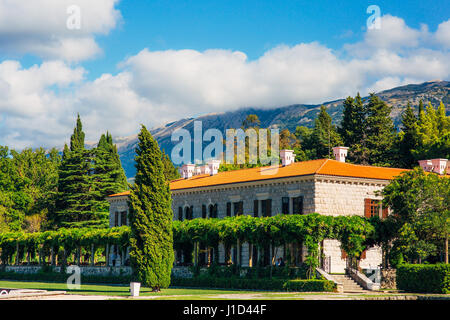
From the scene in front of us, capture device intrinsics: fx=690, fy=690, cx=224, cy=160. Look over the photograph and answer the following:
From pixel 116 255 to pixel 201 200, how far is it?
15.2 meters

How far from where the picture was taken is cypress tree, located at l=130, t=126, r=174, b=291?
40781 mm

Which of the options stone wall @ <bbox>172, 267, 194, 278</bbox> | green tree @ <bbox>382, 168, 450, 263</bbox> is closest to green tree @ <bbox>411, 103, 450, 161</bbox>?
green tree @ <bbox>382, 168, 450, 263</bbox>

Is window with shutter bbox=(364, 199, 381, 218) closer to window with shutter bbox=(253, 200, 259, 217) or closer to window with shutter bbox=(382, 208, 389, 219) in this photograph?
window with shutter bbox=(382, 208, 389, 219)

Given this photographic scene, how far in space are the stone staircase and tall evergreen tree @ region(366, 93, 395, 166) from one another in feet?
141

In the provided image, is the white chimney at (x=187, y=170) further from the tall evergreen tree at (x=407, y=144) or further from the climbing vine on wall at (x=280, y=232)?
the tall evergreen tree at (x=407, y=144)

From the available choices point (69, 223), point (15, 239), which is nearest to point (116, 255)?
point (15, 239)

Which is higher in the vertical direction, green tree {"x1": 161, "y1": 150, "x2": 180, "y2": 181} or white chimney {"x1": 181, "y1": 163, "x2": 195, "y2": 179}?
green tree {"x1": 161, "y1": 150, "x2": 180, "y2": 181}

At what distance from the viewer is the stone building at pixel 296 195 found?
4800 centimetres

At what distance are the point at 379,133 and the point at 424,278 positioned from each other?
51.5 meters

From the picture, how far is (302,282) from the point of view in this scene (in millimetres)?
41750

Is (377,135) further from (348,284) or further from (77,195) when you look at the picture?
(348,284)

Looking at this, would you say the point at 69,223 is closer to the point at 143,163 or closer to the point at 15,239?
the point at 15,239

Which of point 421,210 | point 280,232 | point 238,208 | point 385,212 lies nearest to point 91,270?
point 238,208

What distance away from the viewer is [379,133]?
89.4 metres
